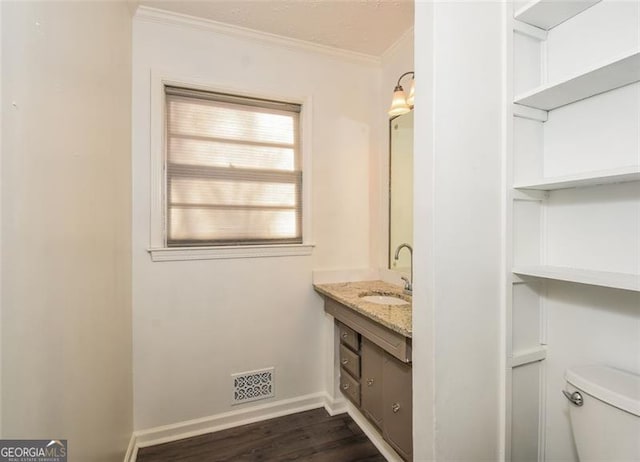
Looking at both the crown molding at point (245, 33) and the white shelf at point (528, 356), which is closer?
the white shelf at point (528, 356)

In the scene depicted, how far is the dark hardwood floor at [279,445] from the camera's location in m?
1.75

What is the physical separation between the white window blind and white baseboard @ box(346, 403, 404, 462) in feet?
4.29

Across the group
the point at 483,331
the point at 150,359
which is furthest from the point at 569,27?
the point at 150,359

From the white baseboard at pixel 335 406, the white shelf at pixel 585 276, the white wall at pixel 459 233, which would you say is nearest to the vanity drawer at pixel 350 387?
the white baseboard at pixel 335 406

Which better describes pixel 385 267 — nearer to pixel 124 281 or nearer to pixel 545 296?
pixel 545 296

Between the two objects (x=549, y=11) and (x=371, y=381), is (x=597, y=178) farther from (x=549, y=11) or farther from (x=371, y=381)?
(x=371, y=381)

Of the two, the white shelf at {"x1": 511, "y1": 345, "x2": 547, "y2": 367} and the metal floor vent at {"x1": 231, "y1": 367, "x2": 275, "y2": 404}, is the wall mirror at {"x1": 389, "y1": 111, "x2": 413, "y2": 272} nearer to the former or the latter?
the white shelf at {"x1": 511, "y1": 345, "x2": 547, "y2": 367}

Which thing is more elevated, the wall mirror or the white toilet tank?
the wall mirror

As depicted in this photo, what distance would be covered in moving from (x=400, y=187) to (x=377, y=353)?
1141mm

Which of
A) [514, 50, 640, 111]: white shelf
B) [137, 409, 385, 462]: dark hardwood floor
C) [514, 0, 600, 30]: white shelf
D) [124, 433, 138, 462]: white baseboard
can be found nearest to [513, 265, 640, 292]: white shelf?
[514, 50, 640, 111]: white shelf

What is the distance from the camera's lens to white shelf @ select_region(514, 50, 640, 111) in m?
0.90

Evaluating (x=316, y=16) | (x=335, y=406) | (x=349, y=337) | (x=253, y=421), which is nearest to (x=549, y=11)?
(x=316, y=16)

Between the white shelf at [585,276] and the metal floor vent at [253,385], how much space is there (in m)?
1.73

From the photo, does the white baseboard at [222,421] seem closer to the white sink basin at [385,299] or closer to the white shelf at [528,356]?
the white sink basin at [385,299]
